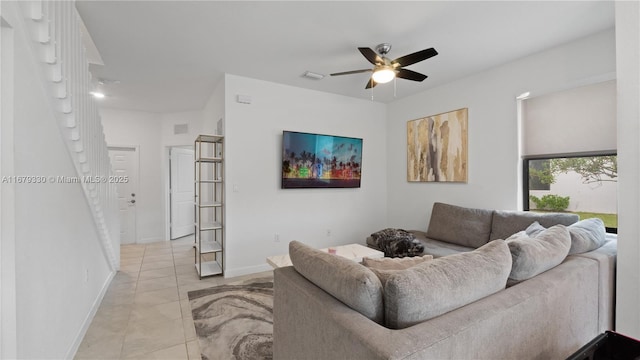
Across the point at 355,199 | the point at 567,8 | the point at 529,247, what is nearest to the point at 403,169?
the point at 355,199

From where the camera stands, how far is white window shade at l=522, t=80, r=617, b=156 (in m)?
2.66

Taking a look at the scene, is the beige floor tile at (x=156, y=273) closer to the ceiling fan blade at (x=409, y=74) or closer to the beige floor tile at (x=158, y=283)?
the beige floor tile at (x=158, y=283)

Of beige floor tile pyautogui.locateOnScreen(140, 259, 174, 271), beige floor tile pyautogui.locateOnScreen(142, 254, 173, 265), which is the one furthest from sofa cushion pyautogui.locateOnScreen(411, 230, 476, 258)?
beige floor tile pyautogui.locateOnScreen(142, 254, 173, 265)

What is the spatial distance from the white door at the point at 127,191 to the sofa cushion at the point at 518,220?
6.07 metres

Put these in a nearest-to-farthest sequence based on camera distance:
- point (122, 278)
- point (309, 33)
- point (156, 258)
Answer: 1. point (309, 33)
2. point (122, 278)
3. point (156, 258)

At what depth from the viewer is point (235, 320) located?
2.51 m

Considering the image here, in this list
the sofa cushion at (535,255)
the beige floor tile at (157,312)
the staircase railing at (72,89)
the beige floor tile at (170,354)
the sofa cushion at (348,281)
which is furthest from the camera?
the beige floor tile at (157,312)

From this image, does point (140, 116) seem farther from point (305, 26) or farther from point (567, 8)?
point (567, 8)

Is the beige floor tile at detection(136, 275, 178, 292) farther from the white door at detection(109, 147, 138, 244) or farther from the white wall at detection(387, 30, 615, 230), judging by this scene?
the white wall at detection(387, 30, 615, 230)

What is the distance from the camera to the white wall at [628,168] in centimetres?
171

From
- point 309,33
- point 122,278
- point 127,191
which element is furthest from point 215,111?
point 127,191

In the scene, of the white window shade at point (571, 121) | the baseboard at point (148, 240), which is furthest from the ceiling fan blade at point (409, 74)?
the baseboard at point (148, 240)

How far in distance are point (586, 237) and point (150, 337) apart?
332cm

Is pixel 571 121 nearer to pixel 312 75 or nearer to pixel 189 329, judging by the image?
pixel 312 75
